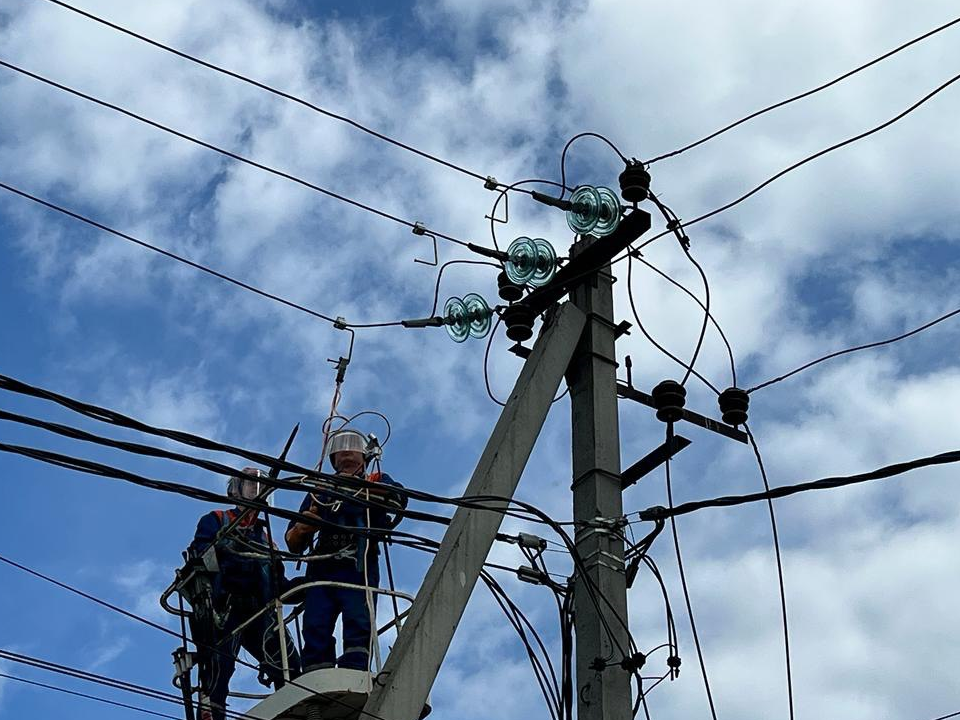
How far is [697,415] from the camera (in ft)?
31.8

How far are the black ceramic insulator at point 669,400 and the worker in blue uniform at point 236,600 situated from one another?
3293mm

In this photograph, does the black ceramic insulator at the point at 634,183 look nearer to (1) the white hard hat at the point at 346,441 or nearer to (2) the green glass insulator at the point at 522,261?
(2) the green glass insulator at the point at 522,261

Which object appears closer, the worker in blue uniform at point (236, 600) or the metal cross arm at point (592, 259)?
the metal cross arm at point (592, 259)

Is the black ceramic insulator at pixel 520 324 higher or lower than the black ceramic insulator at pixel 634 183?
lower

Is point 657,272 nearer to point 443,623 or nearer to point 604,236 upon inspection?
point 604,236

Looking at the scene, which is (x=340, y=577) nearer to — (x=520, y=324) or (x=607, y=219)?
(x=520, y=324)

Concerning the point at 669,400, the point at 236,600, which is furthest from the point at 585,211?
the point at 236,600

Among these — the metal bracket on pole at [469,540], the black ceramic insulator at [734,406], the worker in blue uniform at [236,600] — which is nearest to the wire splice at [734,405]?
the black ceramic insulator at [734,406]

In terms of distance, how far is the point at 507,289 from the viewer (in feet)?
33.0

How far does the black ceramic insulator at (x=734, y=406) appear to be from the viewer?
9609 mm

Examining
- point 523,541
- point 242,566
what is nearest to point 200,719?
point 242,566

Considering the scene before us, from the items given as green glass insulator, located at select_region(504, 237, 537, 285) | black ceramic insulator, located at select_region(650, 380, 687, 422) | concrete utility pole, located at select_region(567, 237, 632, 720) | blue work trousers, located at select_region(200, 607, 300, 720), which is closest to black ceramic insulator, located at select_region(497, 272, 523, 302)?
green glass insulator, located at select_region(504, 237, 537, 285)

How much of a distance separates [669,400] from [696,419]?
0.42 meters

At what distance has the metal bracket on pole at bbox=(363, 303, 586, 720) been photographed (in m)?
7.90
